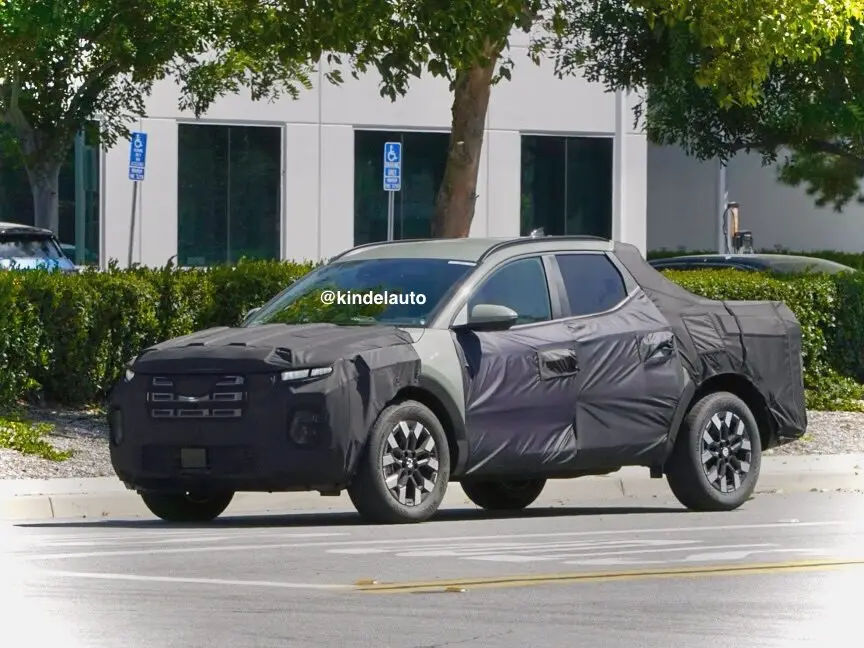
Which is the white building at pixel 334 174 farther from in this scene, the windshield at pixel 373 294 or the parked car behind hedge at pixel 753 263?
the windshield at pixel 373 294

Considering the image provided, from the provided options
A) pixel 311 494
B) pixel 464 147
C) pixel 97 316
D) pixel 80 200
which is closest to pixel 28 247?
pixel 464 147

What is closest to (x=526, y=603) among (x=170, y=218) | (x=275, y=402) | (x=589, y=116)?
(x=275, y=402)

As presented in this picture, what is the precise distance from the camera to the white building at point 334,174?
40.2 metres

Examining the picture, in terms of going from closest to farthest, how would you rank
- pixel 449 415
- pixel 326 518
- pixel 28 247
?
pixel 449 415 → pixel 326 518 → pixel 28 247

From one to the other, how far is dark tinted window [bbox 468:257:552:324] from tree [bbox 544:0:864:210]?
18.1 feet

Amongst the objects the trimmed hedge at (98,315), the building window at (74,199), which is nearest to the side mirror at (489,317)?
the trimmed hedge at (98,315)

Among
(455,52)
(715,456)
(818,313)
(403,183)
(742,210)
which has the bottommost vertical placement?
(715,456)

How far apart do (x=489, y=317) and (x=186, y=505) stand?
7.07 feet

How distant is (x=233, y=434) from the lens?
11773 millimetres

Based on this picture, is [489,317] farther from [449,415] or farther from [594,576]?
[594,576]

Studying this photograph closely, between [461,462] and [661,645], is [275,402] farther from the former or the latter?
[661,645]

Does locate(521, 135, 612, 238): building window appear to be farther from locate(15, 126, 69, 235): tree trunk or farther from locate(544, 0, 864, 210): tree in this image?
locate(15, 126, 69, 235): tree trunk

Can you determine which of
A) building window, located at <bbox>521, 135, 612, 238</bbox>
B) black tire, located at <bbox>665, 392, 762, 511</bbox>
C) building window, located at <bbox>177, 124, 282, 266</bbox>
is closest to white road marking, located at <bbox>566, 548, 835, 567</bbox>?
black tire, located at <bbox>665, 392, 762, 511</bbox>

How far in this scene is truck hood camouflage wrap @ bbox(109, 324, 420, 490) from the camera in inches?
458
